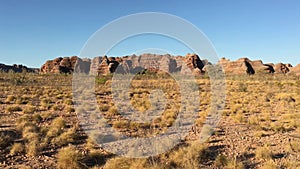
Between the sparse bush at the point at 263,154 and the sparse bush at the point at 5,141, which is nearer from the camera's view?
the sparse bush at the point at 263,154

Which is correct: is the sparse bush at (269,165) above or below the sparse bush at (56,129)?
below

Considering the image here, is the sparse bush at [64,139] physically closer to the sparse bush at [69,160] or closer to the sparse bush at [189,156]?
the sparse bush at [69,160]

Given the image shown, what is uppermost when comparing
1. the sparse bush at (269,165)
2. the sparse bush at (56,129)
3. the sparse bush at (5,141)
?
the sparse bush at (56,129)

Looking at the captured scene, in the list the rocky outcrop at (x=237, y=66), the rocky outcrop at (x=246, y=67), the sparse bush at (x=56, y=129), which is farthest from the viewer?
the rocky outcrop at (x=237, y=66)

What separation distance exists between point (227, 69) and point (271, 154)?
98.7 m

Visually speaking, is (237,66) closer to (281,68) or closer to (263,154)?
(281,68)

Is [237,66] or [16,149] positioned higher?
[237,66]

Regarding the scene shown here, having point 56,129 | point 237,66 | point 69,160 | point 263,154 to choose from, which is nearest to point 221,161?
point 263,154

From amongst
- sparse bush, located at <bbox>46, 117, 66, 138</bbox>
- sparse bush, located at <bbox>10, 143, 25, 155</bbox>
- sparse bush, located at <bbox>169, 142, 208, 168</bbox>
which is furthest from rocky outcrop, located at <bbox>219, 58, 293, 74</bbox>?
sparse bush, located at <bbox>10, 143, 25, 155</bbox>

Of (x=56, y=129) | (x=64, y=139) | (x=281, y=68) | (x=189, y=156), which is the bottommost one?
(x=189, y=156)

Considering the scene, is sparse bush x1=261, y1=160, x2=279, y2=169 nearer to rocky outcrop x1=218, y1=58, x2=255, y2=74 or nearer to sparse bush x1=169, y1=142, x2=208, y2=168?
sparse bush x1=169, y1=142, x2=208, y2=168

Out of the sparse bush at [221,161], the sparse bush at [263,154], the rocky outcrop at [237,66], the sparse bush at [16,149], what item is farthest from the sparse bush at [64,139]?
the rocky outcrop at [237,66]

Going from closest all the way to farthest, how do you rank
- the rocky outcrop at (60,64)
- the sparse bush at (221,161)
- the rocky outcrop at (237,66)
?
1. the sparse bush at (221,161)
2. the rocky outcrop at (60,64)
3. the rocky outcrop at (237,66)

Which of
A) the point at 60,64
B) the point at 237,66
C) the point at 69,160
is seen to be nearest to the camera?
the point at 69,160
